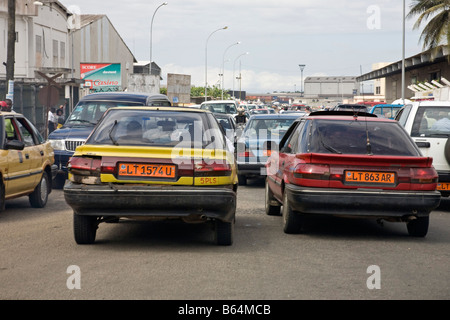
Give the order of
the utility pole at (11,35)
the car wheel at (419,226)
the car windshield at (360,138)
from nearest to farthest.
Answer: the car windshield at (360,138)
the car wheel at (419,226)
the utility pole at (11,35)

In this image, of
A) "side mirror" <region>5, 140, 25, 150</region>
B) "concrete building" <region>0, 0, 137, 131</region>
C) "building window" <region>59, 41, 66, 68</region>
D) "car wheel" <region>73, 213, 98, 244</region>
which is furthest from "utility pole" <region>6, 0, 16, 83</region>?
"building window" <region>59, 41, 66, 68</region>

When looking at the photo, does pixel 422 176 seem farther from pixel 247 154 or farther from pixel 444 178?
pixel 247 154

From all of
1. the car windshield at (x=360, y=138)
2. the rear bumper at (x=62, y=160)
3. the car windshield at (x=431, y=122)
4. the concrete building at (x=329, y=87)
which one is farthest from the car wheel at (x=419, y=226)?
the concrete building at (x=329, y=87)

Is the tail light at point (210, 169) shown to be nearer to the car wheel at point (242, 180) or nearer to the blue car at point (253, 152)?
the blue car at point (253, 152)

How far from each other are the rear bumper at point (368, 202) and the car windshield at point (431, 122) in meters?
4.04

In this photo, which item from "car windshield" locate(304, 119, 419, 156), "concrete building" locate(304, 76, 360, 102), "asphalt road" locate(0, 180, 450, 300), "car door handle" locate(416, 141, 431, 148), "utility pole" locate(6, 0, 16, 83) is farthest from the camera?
"concrete building" locate(304, 76, 360, 102)

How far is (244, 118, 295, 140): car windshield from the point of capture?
16.1 m

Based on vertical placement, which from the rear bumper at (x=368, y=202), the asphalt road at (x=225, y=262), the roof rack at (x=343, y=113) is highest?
the roof rack at (x=343, y=113)

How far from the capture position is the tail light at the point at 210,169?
25.4 ft

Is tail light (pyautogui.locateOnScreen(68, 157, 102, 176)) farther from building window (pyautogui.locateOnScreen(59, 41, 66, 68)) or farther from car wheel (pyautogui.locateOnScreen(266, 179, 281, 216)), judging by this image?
building window (pyautogui.locateOnScreen(59, 41, 66, 68))

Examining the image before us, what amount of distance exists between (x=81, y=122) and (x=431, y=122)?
7.50 m

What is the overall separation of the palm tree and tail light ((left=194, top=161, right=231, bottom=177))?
126 feet

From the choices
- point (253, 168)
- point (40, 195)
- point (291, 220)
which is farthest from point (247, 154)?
point (291, 220)

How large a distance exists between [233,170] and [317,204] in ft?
3.43
